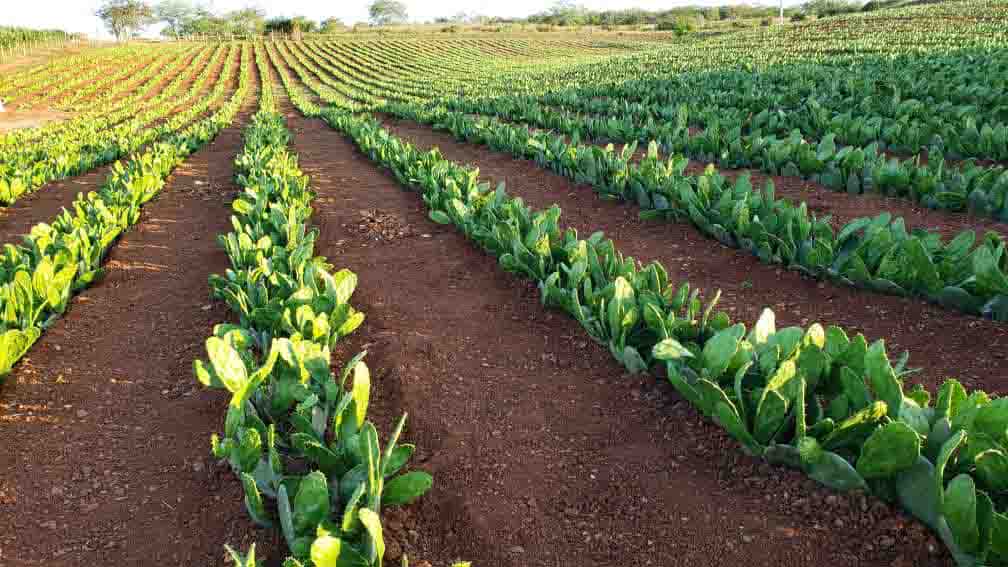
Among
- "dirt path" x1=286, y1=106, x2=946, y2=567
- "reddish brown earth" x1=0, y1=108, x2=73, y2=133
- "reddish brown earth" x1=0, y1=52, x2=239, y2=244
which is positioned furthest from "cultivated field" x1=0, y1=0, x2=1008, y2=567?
"reddish brown earth" x1=0, y1=108, x2=73, y2=133

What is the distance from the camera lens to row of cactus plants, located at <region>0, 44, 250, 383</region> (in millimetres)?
3580

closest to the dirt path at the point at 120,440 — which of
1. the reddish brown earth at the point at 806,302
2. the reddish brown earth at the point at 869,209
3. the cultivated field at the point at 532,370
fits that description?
the cultivated field at the point at 532,370

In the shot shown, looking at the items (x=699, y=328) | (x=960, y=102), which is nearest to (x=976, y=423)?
(x=699, y=328)

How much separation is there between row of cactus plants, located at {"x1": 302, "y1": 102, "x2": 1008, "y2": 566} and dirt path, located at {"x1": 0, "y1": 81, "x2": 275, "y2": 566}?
179cm

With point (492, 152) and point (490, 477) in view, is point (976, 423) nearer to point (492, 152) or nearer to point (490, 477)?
point (490, 477)

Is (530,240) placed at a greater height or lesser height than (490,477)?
greater

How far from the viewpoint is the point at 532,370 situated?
3.45 metres

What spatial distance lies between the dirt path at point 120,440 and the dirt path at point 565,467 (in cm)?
79

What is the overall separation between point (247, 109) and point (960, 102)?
69.7 feet

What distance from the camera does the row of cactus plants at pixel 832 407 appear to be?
1.87 metres

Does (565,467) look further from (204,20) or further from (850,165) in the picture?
(204,20)

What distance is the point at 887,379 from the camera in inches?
86.2

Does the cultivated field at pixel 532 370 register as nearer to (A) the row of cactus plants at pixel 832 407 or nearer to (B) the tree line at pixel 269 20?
(A) the row of cactus plants at pixel 832 407

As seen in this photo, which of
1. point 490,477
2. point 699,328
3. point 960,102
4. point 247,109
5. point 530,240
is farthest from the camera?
point 247,109
